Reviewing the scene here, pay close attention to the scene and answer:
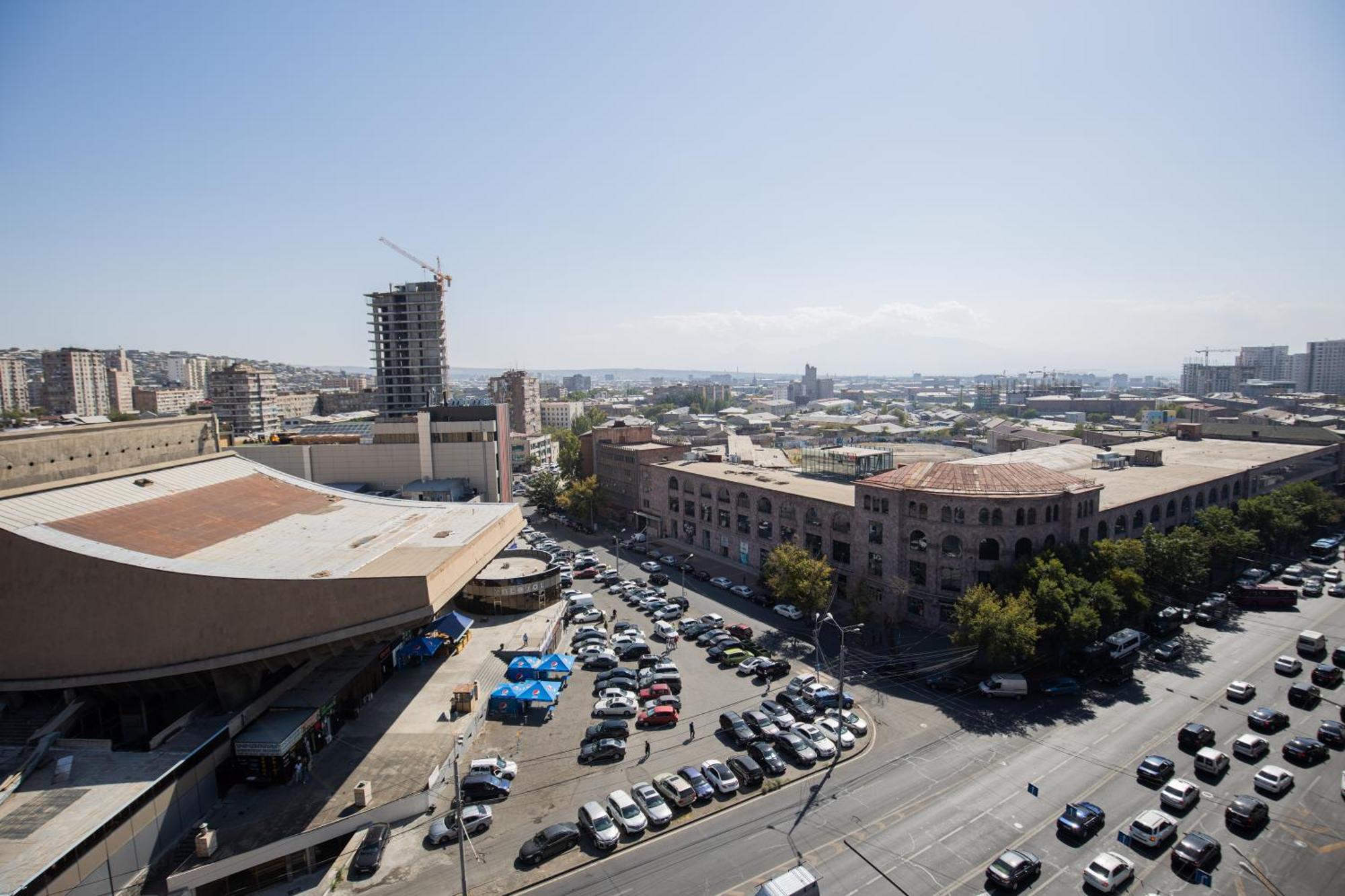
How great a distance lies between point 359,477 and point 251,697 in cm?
5523

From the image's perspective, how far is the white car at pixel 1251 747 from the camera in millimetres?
40688

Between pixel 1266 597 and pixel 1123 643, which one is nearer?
pixel 1123 643

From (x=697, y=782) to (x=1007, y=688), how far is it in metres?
25.8

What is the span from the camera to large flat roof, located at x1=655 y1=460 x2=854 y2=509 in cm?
7338

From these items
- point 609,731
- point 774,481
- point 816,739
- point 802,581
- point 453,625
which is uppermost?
point 774,481

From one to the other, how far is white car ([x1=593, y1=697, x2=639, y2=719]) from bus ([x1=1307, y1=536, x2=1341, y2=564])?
283ft

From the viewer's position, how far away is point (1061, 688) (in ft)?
162

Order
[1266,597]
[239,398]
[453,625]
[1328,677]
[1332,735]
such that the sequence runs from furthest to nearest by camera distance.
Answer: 1. [239,398]
2. [1266,597]
3. [453,625]
4. [1328,677]
5. [1332,735]

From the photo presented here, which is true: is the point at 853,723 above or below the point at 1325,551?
below

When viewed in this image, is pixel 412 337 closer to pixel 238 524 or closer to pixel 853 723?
pixel 238 524

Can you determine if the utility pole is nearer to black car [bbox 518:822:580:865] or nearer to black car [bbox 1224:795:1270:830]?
black car [bbox 518:822:580:865]

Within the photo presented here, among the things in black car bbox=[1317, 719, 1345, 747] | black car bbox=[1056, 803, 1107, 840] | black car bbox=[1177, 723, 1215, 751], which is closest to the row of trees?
black car bbox=[1177, 723, 1215, 751]

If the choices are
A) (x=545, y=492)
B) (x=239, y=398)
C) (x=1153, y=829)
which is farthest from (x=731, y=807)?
(x=239, y=398)

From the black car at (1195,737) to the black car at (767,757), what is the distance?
→ 1005 inches
